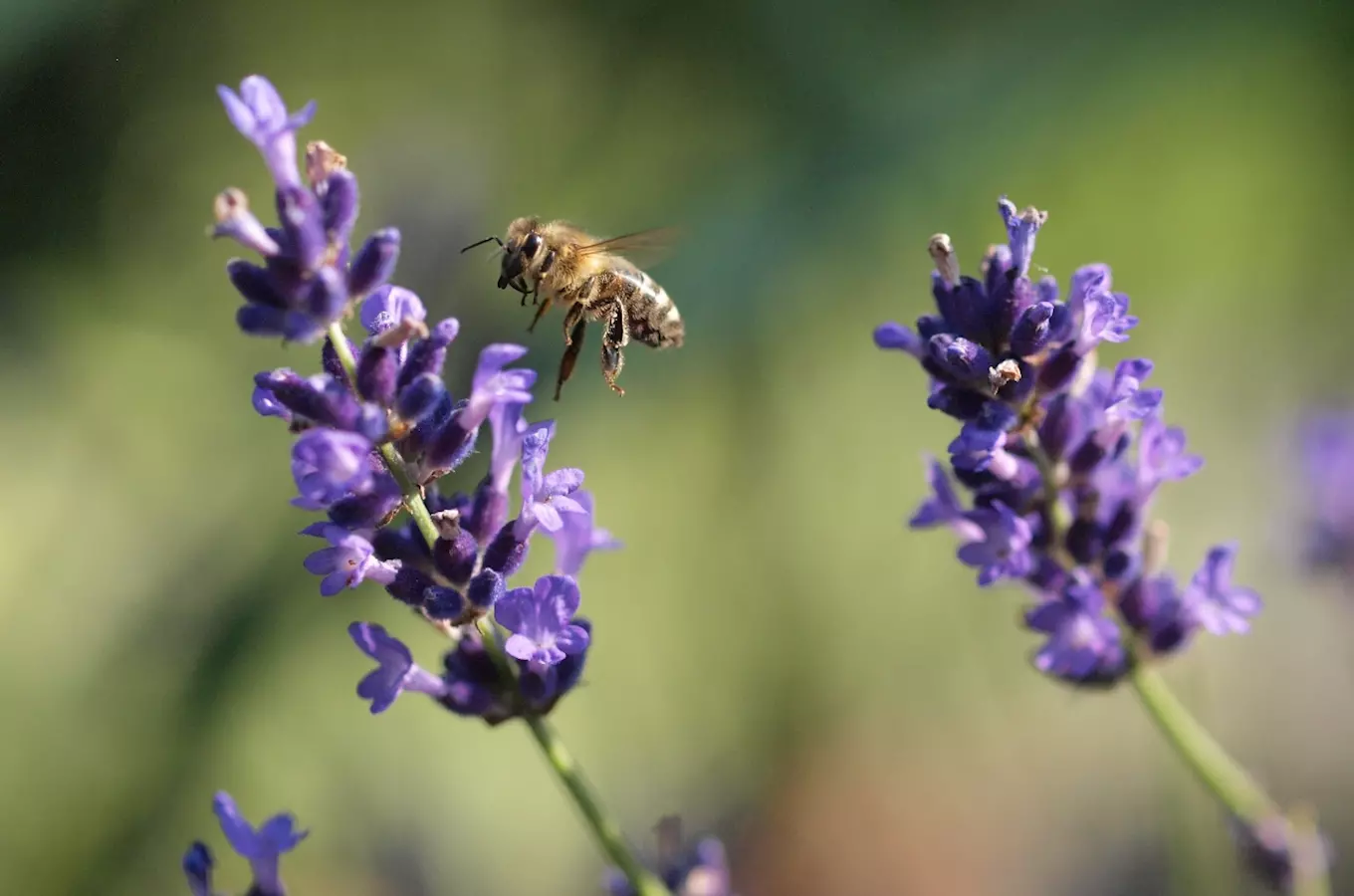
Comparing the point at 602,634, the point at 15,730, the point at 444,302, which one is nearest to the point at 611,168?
the point at 444,302

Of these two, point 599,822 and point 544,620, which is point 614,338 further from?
point 599,822

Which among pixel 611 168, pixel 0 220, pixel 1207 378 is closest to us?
pixel 0 220

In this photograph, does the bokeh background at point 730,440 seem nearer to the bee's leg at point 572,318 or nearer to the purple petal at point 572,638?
the bee's leg at point 572,318

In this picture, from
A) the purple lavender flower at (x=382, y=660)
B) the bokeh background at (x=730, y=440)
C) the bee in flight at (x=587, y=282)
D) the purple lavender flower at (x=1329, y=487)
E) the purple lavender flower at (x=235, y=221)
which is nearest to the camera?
the purple lavender flower at (x=235, y=221)

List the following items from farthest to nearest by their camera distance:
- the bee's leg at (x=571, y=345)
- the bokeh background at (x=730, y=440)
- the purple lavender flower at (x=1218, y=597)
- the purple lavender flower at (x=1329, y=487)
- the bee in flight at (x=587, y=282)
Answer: the bokeh background at (x=730, y=440) → the purple lavender flower at (x=1329, y=487) → the bee in flight at (x=587, y=282) → the bee's leg at (x=571, y=345) → the purple lavender flower at (x=1218, y=597)

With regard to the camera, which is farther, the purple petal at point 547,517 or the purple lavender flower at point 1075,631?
the purple lavender flower at point 1075,631

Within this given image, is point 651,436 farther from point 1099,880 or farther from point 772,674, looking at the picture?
point 1099,880

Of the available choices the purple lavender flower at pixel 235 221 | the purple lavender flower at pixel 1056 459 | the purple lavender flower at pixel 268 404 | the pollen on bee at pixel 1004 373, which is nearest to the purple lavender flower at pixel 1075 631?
the purple lavender flower at pixel 1056 459
